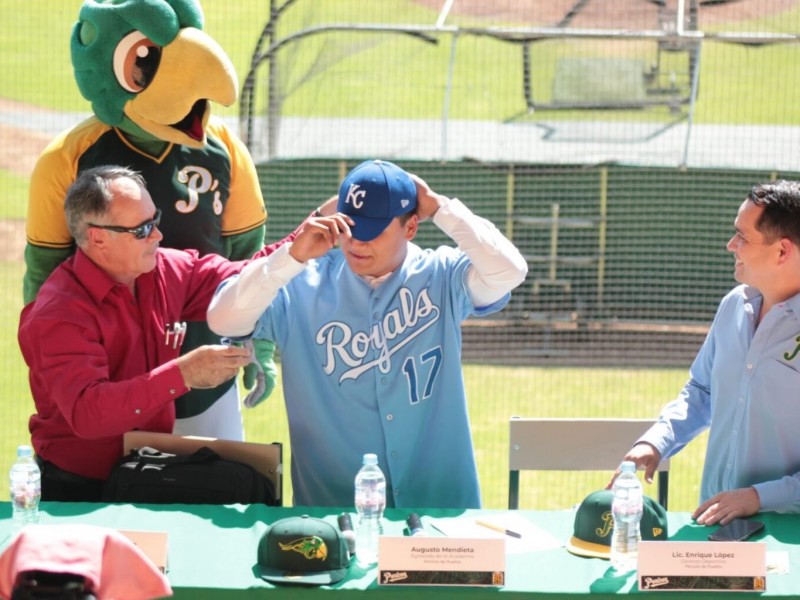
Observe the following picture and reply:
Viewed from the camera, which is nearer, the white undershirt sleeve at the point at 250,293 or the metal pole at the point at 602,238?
the white undershirt sleeve at the point at 250,293

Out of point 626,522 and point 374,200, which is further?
point 374,200

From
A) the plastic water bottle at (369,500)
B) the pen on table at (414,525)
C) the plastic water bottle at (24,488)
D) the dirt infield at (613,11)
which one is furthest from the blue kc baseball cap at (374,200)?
the dirt infield at (613,11)

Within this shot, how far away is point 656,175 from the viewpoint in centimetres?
817

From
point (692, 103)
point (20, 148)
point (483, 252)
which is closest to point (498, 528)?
point (483, 252)

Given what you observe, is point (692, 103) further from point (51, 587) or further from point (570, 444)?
point (51, 587)

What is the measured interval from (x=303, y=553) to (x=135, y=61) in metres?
1.85

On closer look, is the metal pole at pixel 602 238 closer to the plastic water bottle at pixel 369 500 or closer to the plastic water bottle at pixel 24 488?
the plastic water bottle at pixel 369 500

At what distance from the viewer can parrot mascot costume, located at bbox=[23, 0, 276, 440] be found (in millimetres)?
3736

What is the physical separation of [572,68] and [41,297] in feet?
18.8

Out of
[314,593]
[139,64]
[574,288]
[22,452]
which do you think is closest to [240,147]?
[139,64]

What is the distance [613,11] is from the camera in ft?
27.9

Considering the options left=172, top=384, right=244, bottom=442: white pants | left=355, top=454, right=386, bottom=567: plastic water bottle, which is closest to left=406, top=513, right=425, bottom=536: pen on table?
left=355, top=454, right=386, bottom=567: plastic water bottle

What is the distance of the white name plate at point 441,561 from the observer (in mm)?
2666

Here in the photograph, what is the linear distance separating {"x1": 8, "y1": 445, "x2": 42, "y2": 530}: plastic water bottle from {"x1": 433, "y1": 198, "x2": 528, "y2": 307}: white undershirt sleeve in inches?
46.6
